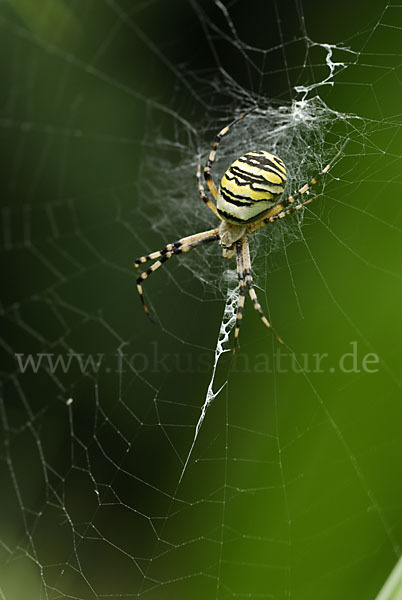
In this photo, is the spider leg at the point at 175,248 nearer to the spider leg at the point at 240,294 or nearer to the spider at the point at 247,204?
the spider at the point at 247,204

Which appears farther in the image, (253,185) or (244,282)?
(244,282)

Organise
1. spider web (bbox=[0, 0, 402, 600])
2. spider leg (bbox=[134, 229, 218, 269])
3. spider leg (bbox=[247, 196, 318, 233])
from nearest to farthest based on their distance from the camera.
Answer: spider web (bbox=[0, 0, 402, 600]), spider leg (bbox=[247, 196, 318, 233]), spider leg (bbox=[134, 229, 218, 269])

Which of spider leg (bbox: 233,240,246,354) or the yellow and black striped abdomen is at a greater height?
the yellow and black striped abdomen

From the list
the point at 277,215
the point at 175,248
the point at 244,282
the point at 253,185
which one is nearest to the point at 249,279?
the point at 244,282

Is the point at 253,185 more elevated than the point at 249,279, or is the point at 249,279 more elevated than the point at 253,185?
the point at 253,185

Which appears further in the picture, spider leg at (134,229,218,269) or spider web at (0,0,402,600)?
spider leg at (134,229,218,269)

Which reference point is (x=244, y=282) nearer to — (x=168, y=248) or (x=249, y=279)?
(x=249, y=279)

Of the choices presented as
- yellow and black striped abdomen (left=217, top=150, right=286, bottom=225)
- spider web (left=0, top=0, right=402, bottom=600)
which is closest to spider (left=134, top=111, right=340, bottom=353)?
yellow and black striped abdomen (left=217, top=150, right=286, bottom=225)

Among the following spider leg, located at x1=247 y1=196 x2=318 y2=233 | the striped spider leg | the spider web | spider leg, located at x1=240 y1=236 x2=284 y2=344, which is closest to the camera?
the spider web

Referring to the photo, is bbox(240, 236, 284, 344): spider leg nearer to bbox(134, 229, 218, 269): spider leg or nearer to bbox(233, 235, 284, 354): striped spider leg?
bbox(233, 235, 284, 354): striped spider leg
